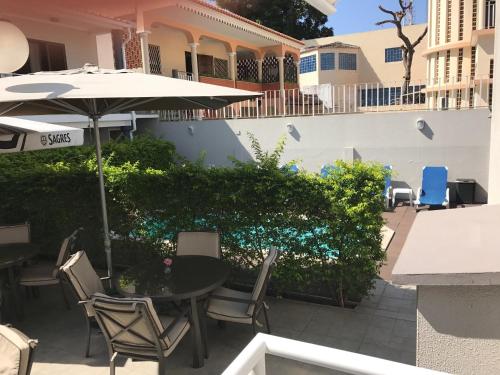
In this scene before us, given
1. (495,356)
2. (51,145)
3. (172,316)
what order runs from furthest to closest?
(51,145), (172,316), (495,356)

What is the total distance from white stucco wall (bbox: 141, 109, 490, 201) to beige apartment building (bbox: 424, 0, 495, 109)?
2.40 feet

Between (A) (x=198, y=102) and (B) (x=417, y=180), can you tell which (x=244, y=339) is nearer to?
(A) (x=198, y=102)

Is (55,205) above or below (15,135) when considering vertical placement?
below

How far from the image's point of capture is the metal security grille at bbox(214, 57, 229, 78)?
24603 millimetres

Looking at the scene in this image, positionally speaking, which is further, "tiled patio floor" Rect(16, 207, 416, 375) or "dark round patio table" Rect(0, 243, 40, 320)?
"dark round patio table" Rect(0, 243, 40, 320)

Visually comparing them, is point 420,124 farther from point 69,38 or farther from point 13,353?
point 69,38

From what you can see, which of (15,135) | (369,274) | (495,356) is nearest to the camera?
(495,356)

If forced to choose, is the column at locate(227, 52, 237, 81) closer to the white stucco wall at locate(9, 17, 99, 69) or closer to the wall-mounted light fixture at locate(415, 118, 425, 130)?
the white stucco wall at locate(9, 17, 99, 69)

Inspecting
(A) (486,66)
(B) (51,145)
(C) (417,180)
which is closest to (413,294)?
(B) (51,145)

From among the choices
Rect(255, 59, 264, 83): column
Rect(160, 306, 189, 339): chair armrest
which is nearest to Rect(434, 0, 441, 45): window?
Rect(255, 59, 264, 83): column

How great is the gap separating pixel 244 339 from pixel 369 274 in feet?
5.86

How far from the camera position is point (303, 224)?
5.26 meters

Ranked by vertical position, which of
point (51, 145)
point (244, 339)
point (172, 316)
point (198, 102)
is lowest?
point (244, 339)

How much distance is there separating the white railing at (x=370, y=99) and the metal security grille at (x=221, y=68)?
9.90 m
